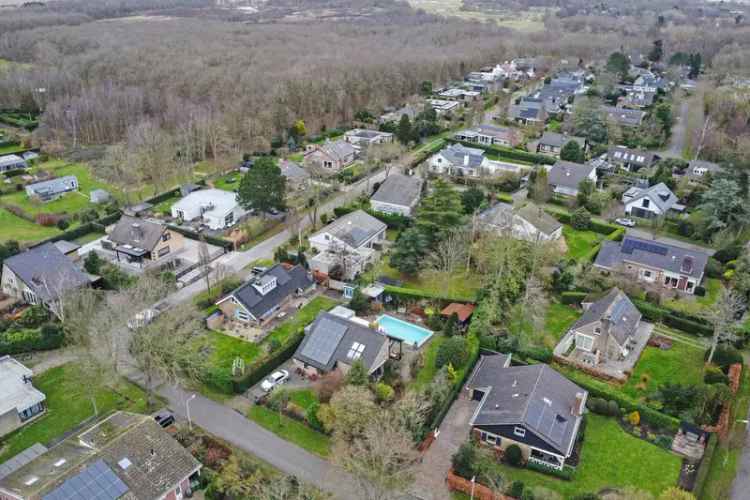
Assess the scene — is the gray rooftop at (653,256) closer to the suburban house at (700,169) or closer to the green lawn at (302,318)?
the suburban house at (700,169)

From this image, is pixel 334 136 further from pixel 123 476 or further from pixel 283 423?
pixel 123 476

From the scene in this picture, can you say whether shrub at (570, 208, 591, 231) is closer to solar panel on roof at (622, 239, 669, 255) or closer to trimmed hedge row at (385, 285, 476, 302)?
solar panel on roof at (622, 239, 669, 255)

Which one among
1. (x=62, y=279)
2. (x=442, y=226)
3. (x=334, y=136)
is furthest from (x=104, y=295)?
(x=334, y=136)

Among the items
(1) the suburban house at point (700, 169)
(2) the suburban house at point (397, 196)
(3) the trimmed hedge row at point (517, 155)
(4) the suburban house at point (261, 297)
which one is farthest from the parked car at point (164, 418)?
(1) the suburban house at point (700, 169)

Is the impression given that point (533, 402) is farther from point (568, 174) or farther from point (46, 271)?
point (568, 174)

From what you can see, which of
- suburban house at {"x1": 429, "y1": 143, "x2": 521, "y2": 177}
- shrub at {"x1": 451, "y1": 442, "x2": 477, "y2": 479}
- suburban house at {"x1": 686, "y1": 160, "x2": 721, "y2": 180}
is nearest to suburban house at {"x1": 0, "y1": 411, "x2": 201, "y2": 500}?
shrub at {"x1": 451, "y1": 442, "x2": 477, "y2": 479}

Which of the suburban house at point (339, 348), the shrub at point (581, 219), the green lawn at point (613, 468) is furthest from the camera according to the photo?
the shrub at point (581, 219)
